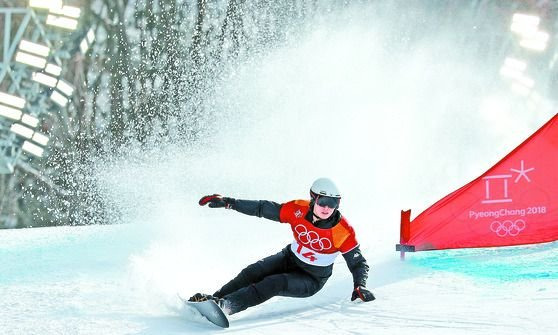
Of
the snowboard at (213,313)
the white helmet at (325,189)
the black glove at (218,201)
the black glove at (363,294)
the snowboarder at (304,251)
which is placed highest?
the white helmet at (325,189)

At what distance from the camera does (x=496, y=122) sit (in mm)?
17781

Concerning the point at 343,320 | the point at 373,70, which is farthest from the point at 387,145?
the point at 343,320

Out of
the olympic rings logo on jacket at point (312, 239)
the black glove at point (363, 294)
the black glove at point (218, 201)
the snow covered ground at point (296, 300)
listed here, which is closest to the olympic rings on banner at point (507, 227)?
the snow covered ground at point (296, 300)

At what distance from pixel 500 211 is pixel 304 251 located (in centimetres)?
192

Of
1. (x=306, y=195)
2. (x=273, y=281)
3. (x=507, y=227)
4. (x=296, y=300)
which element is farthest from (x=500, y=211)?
(x=306, y=195)

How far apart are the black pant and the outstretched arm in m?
0.32

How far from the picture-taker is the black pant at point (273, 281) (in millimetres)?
4051

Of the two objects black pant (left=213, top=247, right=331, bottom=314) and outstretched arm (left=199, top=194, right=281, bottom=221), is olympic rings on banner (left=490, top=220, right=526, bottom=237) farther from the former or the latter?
outstretched arm (left=199, top=194, right=281, bottom=221)

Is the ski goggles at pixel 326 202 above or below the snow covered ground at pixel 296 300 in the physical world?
above

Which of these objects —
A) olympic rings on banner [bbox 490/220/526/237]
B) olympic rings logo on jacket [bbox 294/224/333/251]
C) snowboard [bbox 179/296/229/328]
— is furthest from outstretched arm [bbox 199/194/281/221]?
olympic rings on banner [bbox 490/220/526/237]

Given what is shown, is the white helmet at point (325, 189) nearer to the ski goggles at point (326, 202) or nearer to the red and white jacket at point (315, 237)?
the ski goggles at point (326, 202)

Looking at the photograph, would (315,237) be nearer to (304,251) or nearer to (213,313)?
(304,251)

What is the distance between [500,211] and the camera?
5.48m

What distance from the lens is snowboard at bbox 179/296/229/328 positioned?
3729 millimetres
